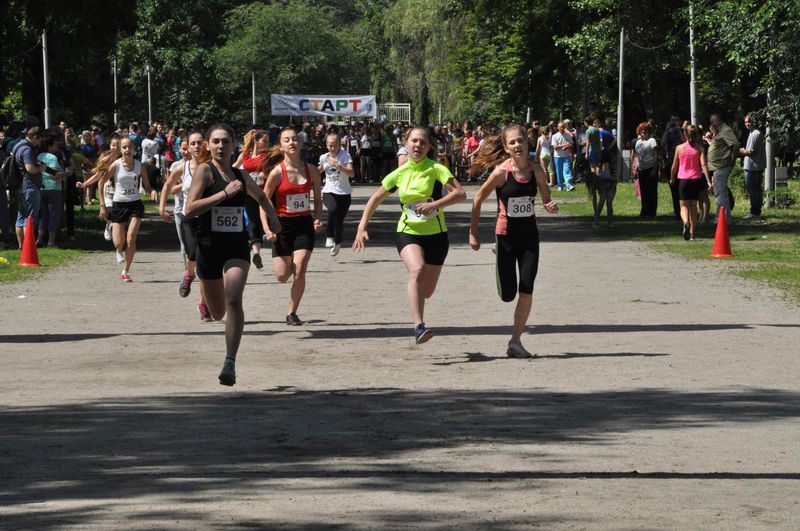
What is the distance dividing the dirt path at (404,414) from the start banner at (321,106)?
1523 inches

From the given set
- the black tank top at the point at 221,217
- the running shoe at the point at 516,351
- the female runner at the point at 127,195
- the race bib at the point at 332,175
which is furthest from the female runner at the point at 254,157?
the black tank top at the point at 221,217

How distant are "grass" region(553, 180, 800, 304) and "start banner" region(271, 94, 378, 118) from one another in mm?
20145

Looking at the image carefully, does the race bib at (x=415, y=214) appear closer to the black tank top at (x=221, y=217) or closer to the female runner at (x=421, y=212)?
the female runner at (x=421, y=212)

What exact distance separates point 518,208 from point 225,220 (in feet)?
8.18

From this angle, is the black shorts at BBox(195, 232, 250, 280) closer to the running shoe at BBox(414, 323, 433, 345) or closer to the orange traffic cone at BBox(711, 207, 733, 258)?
the running shoe at BBox(414, 323, 433, 345)

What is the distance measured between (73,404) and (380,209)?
26.5 metres

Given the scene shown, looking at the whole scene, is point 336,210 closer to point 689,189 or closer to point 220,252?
point 689,189

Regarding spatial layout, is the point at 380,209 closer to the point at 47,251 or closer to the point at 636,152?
the point at 636,152

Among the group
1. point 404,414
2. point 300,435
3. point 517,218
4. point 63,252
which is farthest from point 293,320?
point 63,252

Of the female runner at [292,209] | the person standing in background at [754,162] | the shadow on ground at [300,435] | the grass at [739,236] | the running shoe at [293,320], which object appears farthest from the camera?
the person standing in background at [754,162]

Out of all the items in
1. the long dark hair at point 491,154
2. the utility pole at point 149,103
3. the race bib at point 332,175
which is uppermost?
the utility pole at point 149,103

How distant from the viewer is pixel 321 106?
2176 inches

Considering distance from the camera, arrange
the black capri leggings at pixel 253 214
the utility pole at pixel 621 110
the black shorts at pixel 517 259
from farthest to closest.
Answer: the utility pole at pixel 621 110 → the black capri leggings at pixel 253 214 → the black shorts at pixel 517 259

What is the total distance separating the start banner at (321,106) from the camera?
5466 centimetres
